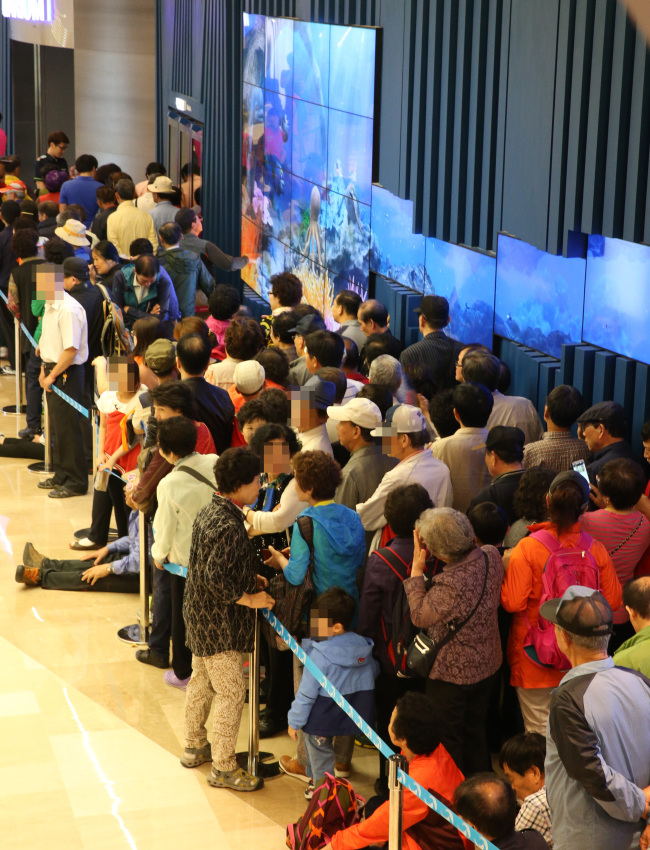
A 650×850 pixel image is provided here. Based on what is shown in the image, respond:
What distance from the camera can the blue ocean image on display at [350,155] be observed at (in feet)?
30.9

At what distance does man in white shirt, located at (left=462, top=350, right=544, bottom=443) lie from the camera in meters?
5.90

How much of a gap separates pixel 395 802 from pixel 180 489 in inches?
75.1

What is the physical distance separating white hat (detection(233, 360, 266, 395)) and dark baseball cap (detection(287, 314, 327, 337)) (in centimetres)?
96

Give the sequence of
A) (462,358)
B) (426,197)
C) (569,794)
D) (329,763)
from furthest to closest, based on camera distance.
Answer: (426,197)
(462,358)
(329,763)
(569,794)

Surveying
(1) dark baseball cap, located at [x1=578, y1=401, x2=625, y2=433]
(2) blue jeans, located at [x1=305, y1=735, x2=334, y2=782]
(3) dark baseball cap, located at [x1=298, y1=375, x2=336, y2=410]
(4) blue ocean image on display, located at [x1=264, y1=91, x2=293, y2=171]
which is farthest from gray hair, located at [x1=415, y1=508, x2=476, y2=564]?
(4) blue ocean image on display, located at [x1=264, y1=91, x2=293, y2=171]

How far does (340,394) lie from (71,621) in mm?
2099

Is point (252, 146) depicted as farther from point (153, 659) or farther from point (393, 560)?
point (393, 560)

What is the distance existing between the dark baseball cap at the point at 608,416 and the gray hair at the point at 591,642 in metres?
2.41

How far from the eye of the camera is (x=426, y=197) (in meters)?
8.38

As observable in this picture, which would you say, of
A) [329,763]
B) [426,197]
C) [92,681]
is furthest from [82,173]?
[329,763]

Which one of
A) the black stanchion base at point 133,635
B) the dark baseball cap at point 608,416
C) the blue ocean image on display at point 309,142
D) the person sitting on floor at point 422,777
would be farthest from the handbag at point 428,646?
the blue ocean image on display at point 309,142

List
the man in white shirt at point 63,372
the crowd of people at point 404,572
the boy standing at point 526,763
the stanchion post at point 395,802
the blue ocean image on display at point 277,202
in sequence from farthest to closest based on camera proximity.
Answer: the blue ocean image on display at point 277,202, the man in white shirt at point 63,372, the boy standing at point 526,763, the stanchion post at point 395,802, the crowd of people at point 404,572

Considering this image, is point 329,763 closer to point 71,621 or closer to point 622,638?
point 622,638

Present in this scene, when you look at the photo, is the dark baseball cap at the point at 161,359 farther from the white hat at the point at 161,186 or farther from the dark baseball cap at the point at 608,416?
A: the white hat at the point at 161,186
